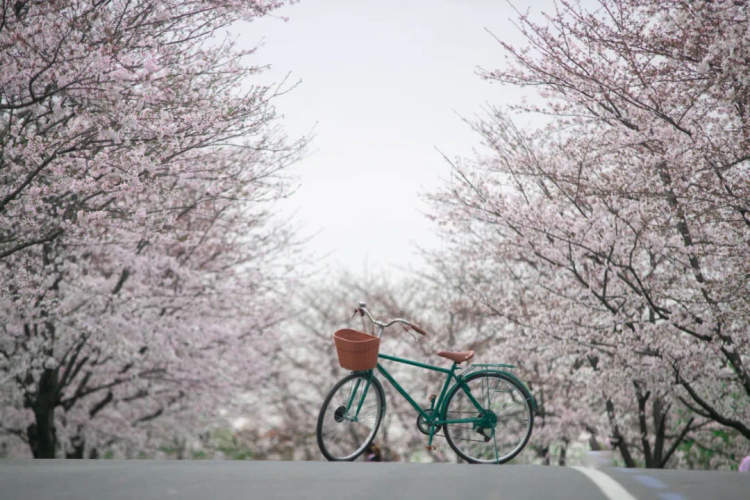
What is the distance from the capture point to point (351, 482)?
4.30 meters

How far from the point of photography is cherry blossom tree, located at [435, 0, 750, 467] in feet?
26.0

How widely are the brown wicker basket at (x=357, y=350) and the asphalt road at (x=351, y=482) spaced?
0.88m

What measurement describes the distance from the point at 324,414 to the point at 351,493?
6.34ft

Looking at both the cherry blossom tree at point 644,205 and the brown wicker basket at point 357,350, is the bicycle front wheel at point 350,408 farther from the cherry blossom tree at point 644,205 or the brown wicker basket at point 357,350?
the cherry blossom tree at point 644,205

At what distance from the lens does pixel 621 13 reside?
28.9ft

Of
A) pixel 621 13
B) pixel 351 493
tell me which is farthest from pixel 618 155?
pixel 351 493

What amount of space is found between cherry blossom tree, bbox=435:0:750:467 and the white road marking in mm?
3933

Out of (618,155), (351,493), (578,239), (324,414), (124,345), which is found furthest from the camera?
(124,345)

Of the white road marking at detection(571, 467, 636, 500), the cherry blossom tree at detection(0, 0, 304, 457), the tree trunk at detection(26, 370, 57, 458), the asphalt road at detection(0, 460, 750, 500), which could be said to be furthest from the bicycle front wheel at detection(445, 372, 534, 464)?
the tree trunk at detection(26, 370, 57, 458)

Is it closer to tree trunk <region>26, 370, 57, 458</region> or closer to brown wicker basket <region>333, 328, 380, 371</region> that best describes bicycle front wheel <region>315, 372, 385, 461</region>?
brown wicker basket <region>333, 328, 380, 371</region>

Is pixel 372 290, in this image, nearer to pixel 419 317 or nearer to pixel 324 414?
pixel 419 317

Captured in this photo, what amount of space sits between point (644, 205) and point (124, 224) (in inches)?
264

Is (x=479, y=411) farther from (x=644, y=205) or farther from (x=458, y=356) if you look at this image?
(x=644, y=205)

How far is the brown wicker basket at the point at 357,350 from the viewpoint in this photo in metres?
5.70
